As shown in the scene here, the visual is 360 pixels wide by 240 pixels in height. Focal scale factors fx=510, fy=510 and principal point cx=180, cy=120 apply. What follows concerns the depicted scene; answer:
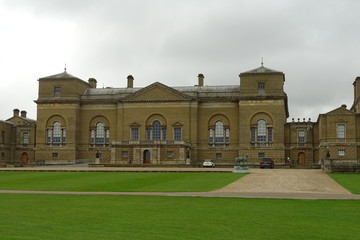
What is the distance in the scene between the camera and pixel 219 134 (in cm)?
7169

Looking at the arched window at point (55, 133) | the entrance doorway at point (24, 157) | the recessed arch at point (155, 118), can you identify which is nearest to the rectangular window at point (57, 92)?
the arched window at point (55, 133)

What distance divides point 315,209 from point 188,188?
449 inches

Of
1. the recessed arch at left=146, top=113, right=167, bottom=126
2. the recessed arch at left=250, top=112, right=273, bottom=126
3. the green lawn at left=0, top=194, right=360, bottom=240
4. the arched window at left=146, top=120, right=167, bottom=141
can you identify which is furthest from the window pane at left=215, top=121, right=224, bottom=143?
the green lawn at left=0, top=194, right=360, bottom=240

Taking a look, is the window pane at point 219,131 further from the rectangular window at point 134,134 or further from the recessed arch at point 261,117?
the rectangular window at point 134,134

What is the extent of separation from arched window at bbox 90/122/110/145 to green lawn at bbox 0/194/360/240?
5271 centimetres

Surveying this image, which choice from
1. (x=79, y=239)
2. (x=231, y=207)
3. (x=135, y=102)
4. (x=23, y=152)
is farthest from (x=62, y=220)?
(x=23, y=152)

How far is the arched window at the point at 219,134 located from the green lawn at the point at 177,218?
4938 cm

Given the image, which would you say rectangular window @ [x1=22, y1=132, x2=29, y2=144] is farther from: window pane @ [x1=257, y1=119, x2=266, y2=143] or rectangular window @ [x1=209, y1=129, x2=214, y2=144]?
window pane @ [x1=257, y1=119, x2=266, y2=143]

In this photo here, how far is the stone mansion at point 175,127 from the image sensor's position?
6681 cm

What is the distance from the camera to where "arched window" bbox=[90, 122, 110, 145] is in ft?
245

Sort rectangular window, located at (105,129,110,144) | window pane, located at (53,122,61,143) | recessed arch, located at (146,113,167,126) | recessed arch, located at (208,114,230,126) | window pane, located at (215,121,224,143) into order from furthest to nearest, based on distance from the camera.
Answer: window pane, located at (53,122,61,143)
rectangular window, located at (105,129,110,144)
recessed arch, located at (146,113,167,126)
window pane, located at (215,121,224,143)
recessed arch, located at (208,114,230,126)

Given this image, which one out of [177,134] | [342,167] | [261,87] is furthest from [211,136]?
[342,167]

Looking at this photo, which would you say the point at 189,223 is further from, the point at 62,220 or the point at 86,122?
the point at 86,122

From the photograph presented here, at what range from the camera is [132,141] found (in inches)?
2687
